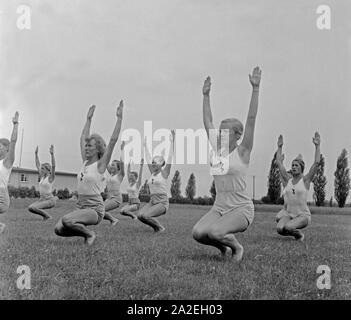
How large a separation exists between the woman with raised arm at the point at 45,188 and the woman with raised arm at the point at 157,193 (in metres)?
0.89

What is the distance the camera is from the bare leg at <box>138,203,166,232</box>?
16.3 feet

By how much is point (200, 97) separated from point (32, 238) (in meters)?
1.89

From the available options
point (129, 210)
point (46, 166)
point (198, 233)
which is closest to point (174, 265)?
point (198, 233)

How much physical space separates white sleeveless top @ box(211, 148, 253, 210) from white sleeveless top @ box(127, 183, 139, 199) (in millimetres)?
1817

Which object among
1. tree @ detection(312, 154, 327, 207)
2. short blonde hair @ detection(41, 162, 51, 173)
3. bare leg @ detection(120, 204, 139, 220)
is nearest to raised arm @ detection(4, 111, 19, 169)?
short blonde hair @ detection(41, 162, 51, 173)

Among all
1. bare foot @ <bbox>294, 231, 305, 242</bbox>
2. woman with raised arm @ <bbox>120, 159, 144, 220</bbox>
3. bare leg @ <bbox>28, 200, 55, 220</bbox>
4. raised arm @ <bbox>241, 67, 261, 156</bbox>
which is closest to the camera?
raised arm @ <bbox>241, 67, 261, 156</bbox>

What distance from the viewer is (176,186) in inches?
170

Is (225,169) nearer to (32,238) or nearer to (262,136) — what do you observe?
(262,136)

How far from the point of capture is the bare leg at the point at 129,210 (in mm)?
5841

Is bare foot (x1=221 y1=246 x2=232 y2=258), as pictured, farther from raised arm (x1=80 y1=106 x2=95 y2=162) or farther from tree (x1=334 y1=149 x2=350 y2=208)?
raised arm (x1=80 y1=106 x2=95 y2=162)

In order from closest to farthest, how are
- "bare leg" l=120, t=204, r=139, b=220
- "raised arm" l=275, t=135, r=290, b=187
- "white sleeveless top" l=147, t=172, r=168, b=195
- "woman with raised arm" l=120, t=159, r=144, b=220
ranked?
1. "raised arm" l=275, t=135, r=290, b=187
2. "white sleeveless top" l=147, t=172, r=168, b=195
3. "woman with raised arm" l=120, t=159, r=144, b=220
4. "bare leg" l=120, t=204, r=139, b=220

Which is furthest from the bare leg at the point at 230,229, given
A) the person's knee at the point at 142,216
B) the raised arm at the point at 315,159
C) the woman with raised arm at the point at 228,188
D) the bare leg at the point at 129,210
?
the bare leg at the point at 129,210

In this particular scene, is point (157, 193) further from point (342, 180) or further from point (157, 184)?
point (342, 180)
